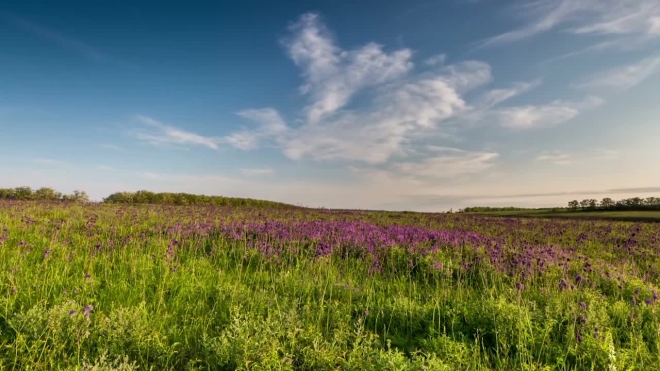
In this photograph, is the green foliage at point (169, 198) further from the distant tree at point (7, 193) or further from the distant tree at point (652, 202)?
the distant tree at point (652, 202)

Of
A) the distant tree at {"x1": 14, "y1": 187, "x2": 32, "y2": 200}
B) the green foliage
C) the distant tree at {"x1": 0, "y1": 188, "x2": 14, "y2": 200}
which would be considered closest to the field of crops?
the green foliage

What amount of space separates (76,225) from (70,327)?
971 cm

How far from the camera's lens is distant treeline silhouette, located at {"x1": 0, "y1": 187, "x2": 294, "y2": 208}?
31.9m

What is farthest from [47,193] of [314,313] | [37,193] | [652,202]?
[652,202]

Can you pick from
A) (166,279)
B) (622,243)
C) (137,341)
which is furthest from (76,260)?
(622,243)

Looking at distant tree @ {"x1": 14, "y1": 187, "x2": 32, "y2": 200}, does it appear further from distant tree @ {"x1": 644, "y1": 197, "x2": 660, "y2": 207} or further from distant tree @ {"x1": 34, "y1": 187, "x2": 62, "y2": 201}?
distant tree @ {"x1": 644, "y1": 197, "x2": 660, "y2": 207}

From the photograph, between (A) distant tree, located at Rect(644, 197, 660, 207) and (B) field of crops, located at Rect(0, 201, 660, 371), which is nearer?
(B) field of crops, located at Rect(0, 201, 660, 371)

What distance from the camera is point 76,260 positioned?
6.71 meters

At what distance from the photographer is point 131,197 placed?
3725 centimetres

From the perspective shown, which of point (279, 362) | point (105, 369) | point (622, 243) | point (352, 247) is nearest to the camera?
point (105, 369)

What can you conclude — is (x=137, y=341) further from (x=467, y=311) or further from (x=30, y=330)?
(x=467, y=311)

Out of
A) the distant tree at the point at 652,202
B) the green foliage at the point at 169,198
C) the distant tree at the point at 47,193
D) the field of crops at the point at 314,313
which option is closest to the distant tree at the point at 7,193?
the distant tree at the point at 47,193

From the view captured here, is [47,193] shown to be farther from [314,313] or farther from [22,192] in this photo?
[314,313]

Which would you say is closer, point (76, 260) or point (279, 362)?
point (279, 362)
